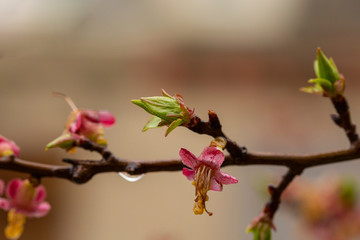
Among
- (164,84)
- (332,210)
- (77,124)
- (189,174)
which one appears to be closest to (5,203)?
(77,124)

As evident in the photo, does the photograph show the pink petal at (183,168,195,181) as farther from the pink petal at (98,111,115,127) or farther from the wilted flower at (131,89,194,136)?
the pink petal at (98,111,115,127)

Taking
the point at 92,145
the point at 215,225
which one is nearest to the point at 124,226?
the point at 215,225

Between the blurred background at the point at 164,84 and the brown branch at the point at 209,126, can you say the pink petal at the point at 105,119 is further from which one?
the blurred background at the point at 164,84

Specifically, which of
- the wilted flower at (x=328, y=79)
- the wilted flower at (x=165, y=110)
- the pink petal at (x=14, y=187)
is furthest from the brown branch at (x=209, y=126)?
the pink petal at (x=14, y=187)

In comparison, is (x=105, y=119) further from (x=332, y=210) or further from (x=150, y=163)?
(x=332, y=210)

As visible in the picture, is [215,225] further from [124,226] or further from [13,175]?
[13,175]

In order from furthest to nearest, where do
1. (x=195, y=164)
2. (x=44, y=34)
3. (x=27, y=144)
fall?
(x=44, y=34), (x=27, y=144), (x=195, y=164)

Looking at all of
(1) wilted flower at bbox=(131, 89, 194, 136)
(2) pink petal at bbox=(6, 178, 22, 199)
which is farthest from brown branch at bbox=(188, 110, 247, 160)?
(2) pink petal at bbox=(6, 178, 22, 199)
